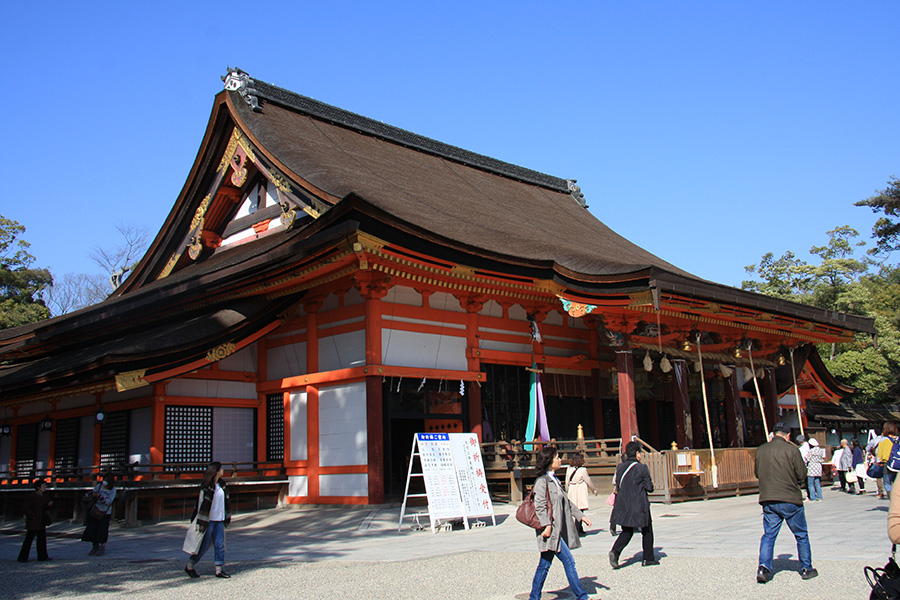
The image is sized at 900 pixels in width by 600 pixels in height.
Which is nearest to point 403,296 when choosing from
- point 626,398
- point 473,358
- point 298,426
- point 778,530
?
point 473,358

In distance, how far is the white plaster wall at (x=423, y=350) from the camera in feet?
49.3

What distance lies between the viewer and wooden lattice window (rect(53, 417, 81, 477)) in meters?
17.5

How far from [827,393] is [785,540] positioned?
20643 mm

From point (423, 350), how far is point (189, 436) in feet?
16.5

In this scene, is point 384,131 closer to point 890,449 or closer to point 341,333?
point 341,333

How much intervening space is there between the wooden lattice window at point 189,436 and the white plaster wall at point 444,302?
5.17 m

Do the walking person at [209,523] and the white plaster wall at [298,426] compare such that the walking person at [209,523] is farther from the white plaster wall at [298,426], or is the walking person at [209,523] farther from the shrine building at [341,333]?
the white plaster wall at [298,426]

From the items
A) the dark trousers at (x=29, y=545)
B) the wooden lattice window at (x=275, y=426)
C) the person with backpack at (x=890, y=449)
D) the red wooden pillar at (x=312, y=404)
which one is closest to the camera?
the person with backpack at (x=890, y=449)

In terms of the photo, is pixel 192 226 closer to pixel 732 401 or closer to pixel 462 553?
pixel 462 553

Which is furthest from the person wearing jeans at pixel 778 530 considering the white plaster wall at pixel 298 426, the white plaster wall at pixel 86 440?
the white plaster wall at pixel 86 440

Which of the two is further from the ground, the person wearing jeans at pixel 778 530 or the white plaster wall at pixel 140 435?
the white plaster wall at pixel 140 435

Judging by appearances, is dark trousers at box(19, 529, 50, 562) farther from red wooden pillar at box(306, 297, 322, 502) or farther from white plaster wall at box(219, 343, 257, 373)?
white plaster wall at box(219, 343, 257, 373)

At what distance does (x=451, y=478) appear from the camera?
12336mm

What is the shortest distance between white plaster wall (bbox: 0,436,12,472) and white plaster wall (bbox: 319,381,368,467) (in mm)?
10125
